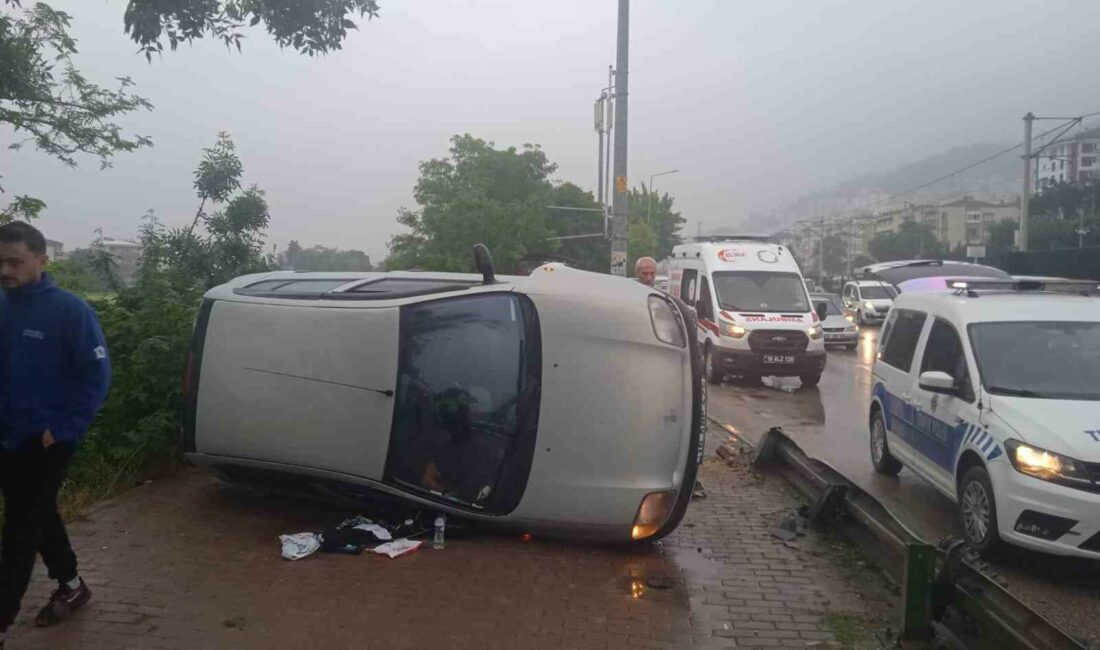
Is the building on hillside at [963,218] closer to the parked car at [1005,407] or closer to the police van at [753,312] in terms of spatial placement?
the police van at [753,312]

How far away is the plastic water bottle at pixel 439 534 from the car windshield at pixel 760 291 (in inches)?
432

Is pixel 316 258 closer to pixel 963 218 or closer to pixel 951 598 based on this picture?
pixel 951 598

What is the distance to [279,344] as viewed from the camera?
5383 mm

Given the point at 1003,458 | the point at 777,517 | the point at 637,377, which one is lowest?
the point at 777,517

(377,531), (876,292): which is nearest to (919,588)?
(377,531)

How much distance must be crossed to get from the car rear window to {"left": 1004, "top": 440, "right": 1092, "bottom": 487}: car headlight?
3.09 meters

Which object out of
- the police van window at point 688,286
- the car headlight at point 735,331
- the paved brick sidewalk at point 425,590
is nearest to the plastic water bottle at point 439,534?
the paved brick sidewalk at point 425,590

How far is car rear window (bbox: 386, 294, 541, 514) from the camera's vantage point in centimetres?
494

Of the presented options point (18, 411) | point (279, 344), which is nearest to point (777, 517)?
point (279, 344)

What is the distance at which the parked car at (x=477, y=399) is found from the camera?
489 centimetres

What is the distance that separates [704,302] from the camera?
15.9 m

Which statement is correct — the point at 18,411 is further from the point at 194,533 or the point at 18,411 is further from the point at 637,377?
the point at 637,377

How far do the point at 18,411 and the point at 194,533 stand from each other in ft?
6.14

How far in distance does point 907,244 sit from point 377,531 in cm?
7555
